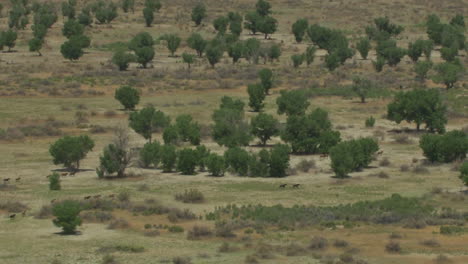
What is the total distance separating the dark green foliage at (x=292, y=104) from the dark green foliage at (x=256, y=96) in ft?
12.8

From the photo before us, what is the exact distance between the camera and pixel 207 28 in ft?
399

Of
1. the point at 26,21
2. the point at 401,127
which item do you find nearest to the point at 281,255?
the point at 401,127

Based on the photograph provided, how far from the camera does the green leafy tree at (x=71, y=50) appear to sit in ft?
319

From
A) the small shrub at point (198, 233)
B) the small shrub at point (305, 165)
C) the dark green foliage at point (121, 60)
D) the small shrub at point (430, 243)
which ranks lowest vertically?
the dark green foliage at point (121, 60)

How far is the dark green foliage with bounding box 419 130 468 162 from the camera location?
5234cm

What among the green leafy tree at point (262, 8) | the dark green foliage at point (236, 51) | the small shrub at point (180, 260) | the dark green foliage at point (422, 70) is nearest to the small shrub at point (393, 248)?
the small shrub at point (180, 260)

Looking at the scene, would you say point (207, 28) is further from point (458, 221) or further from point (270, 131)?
point (458, 221)

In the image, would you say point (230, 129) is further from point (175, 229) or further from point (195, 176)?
point (175, 229)

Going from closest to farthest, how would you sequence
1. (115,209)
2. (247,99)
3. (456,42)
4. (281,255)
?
1. (281,255)
2. (115,209)
3. (247,99)
4. (456,42)

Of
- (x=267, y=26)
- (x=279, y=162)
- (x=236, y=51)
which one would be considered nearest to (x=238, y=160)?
(x=279, y=162)

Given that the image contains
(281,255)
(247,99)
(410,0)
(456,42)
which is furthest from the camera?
(410,0)

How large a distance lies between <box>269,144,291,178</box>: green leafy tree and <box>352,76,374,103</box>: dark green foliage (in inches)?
1136

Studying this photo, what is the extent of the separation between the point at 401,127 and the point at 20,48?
2090 inches

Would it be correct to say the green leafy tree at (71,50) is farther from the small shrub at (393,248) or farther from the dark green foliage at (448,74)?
the small shrub at (393,248)
